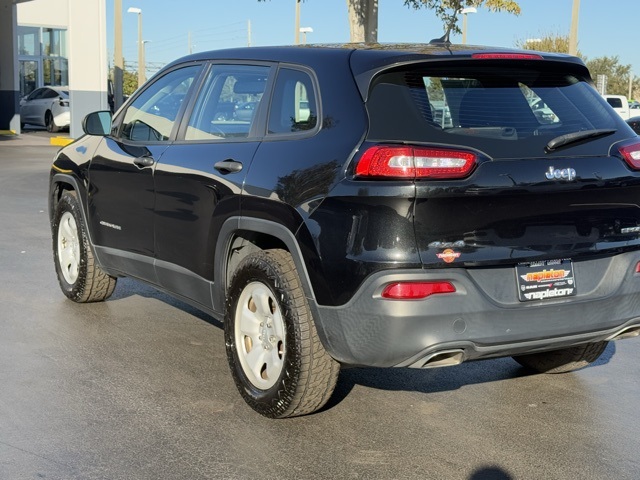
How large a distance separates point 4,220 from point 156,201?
6.69 m

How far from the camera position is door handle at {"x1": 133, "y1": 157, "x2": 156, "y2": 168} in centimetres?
592

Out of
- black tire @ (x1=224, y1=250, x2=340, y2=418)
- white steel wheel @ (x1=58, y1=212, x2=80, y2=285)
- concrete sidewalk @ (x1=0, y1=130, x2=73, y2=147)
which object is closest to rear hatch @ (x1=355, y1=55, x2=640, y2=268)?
black tire @ (x1=224, y1=250, x2=340, y2=418)

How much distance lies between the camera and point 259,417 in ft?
16.2

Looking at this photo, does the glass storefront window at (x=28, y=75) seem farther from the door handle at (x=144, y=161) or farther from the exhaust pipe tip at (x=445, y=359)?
the exhaust pipe tip at (x=445, y=359)

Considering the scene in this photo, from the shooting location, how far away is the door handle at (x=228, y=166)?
5062 millimetres

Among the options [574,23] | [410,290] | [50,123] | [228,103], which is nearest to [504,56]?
[410,290]

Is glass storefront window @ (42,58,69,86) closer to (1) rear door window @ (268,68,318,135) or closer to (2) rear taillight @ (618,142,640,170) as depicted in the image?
(1) rear door window @ (268,68,318,135)

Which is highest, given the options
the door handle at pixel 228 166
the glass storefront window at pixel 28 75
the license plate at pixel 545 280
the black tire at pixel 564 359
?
the glass storefront window at pixel 28 75

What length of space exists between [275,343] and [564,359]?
1.80 metres

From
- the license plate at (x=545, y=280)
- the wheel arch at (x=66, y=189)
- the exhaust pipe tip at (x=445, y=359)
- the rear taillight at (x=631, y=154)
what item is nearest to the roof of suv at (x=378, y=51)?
the rear taillight at (x=631, y=154)

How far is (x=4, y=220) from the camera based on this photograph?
39.0ft

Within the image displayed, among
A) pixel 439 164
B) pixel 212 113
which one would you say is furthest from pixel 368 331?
pixel 212 113

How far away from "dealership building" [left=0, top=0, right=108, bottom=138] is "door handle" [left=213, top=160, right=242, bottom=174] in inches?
740

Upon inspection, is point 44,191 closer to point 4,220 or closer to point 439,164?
point 4,220
